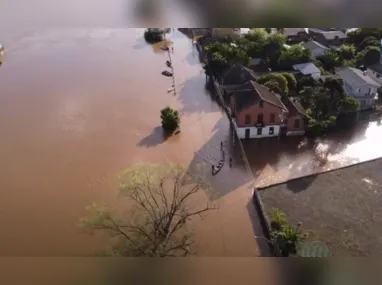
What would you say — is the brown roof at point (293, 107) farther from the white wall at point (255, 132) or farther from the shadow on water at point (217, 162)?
the shadow on water at point (217, 162)

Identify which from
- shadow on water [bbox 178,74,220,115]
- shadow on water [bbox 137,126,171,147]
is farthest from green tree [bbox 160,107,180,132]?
shadow on water [bbox 178,74,220,115]

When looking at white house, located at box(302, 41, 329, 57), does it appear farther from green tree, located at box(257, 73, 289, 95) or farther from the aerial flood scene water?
the aerial flood scene water

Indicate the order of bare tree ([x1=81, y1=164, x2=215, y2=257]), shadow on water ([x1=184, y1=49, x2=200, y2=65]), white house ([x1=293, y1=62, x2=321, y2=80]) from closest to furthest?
bare tree ([x1=81, y1=164, x2=215, y2=257]) → white house ([x1=293, y1=62, x2=321, y2=80]) → shadow on water ([x1=184, y1=49, x2=200, y2=65])

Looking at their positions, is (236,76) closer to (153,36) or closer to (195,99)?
(195,99)

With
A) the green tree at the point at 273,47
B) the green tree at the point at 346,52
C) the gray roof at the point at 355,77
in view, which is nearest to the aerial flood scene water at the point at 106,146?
the gray roof at the point at 355,77

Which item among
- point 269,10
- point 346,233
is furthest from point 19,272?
point 346,233
